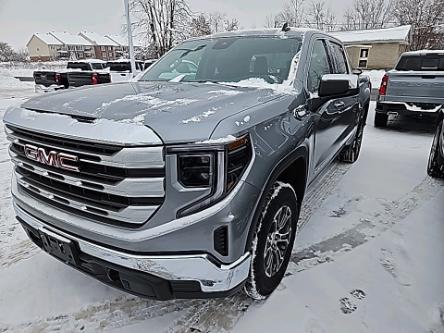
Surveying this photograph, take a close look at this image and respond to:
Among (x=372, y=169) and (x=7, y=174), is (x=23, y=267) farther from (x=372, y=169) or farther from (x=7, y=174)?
(x=372, y=169)

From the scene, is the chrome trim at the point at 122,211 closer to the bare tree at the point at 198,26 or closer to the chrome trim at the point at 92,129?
the chrome trim at the point at 92,129

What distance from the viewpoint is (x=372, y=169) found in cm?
544

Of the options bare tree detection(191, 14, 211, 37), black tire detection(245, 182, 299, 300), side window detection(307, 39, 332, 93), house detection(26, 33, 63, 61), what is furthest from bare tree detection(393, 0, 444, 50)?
house detection(26, 33, 63, 61)

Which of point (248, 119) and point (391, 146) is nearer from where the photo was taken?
point (248, 119)

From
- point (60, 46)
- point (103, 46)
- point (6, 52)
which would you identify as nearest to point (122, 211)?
point (6, 52)

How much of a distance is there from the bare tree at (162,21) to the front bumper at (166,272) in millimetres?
27774

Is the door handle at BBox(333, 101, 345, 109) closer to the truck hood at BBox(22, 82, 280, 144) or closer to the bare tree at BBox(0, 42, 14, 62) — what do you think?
the truck hood at BBox(22, 82, 280, 144)

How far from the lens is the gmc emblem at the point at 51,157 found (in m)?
1.82

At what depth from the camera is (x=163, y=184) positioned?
5.44ft

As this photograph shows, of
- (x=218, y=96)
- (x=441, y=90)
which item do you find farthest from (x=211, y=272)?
(x=441, y=90)

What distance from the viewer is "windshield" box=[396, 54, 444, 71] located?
26.8 ft

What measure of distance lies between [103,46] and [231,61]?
Answer: 95.8 metres

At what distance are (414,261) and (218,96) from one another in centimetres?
223

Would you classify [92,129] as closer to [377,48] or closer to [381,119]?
[381,119]
